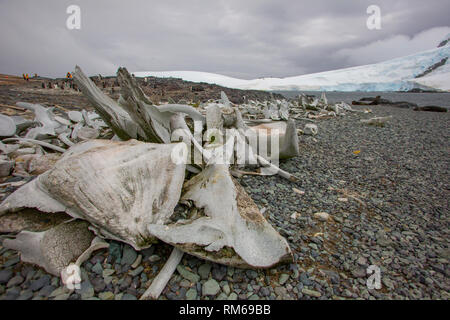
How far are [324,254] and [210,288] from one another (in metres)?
0.94

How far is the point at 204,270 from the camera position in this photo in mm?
1446

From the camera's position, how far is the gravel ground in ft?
4.33

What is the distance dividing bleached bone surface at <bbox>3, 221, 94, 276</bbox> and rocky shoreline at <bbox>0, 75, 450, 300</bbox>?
68 mm

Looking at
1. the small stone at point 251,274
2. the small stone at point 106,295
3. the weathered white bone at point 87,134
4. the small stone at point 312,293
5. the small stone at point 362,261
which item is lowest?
the small stone at point 312,293

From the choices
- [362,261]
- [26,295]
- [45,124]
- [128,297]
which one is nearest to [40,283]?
[26,295]

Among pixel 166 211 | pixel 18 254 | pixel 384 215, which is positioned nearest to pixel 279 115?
pixel 384 215

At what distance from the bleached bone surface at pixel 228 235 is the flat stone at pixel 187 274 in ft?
0.51

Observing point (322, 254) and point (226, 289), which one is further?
point (322, 254)

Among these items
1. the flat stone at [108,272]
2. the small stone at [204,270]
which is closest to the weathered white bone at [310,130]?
the small stone at [204,270]

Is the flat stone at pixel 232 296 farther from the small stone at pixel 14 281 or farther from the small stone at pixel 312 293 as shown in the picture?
the small stone at pixel 14 281

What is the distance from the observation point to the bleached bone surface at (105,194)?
52.1 inches

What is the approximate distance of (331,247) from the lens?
5.91ft

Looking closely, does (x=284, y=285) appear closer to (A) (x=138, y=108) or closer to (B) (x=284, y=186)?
(B) (x=284, y=186)

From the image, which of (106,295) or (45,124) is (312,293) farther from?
(45,124)
